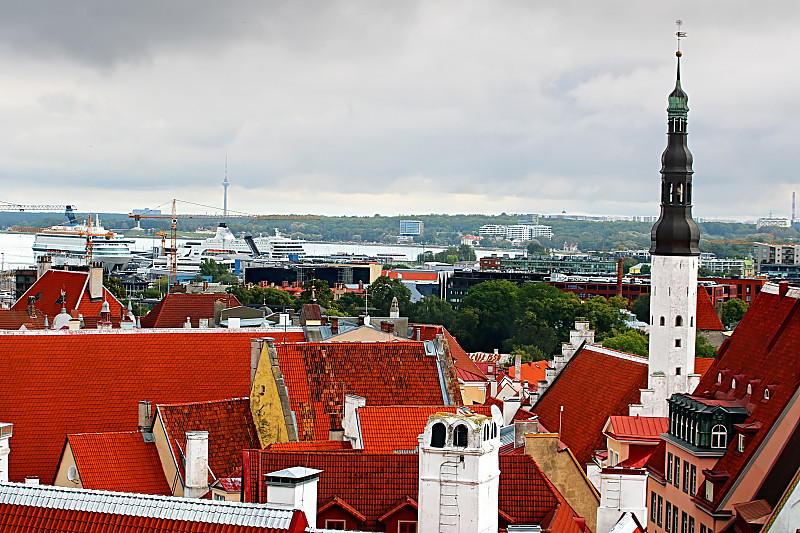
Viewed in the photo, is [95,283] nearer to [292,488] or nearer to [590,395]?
[590,395]

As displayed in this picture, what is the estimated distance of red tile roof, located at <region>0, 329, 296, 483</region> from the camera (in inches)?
1640

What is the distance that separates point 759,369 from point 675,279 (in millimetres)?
12529

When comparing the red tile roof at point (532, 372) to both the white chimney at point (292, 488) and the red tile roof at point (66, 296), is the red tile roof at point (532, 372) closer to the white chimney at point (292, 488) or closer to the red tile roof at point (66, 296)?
the red tile roof at point (66, 296)

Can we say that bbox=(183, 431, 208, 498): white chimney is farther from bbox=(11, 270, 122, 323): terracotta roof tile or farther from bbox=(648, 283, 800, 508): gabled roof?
bbox=(11, 270, 122, 323): terracotta roof tile

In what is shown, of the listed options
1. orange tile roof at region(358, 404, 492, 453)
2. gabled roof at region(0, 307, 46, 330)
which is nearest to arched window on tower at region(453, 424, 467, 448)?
orange tile roof at region(358, 404, 492, 453)

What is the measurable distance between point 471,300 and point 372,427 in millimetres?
105595

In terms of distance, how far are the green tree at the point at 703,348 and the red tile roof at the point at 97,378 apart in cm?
5309

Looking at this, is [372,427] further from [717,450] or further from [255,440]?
[717,450]

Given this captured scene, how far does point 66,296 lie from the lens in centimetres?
9319

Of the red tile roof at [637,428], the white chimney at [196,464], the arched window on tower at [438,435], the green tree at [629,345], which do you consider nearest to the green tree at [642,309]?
the green tree at [629,345]

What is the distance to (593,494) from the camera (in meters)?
36.0

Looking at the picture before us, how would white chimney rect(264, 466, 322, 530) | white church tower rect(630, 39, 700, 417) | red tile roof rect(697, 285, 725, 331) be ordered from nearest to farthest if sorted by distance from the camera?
white chimney rect(264, 466, 322, 530), white church tower rect(630, 39, 700, 417), red tile roof rect(697, 285, 725, 331)

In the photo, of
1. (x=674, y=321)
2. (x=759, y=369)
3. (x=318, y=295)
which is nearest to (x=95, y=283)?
(x=674, y=321)

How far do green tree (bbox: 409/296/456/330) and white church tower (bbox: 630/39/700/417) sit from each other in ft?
271
